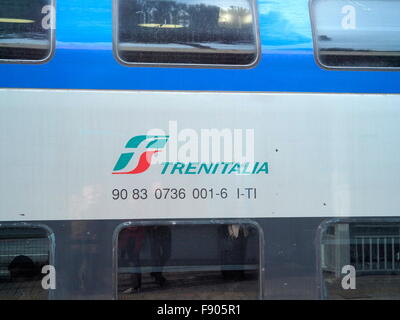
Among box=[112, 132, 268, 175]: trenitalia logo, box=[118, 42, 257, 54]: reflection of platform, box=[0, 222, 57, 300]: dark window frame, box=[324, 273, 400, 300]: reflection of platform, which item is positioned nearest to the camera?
box=[0, 222, 57, 300]: dark window frame

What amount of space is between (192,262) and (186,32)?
1.91m

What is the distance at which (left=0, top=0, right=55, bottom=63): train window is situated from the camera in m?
3.53

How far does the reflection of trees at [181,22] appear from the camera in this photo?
144 inches

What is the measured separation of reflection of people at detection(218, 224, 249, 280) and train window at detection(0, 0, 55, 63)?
2.04 metres

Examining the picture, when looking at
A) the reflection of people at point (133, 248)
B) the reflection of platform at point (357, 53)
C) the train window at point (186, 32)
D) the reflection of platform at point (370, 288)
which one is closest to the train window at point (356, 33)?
the reflection of platform at point (357, 53)

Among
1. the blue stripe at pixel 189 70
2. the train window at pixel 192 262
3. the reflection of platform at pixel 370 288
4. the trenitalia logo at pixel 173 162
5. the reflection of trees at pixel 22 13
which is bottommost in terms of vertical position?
the reflection of platform at pixel 370 288

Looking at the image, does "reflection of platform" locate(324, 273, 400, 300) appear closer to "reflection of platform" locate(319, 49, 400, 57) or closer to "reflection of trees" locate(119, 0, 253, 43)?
"reflection of platform" locate(319, 49, 400, 57)

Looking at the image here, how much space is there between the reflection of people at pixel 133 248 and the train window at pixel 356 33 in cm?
208

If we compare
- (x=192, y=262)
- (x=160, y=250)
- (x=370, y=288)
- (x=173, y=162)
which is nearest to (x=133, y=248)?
(x=160, y=250)

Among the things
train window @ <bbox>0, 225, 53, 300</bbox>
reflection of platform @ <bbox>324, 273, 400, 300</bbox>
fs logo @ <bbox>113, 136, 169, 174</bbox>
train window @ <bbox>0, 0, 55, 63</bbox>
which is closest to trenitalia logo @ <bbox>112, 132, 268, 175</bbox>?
fs logo @ <bbox>113, 136, 169, 174</bbox>

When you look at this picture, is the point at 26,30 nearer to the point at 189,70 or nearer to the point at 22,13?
the point at 22,13

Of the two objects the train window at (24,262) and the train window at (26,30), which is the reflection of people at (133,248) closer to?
the train window at (24,262)

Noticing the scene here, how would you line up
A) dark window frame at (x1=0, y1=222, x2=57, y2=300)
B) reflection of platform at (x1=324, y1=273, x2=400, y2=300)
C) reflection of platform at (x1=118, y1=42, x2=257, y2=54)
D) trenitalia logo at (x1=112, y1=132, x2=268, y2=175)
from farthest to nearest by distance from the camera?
reflection of platform at (x1=324, y1=273, x2=400, y2=300)
reflection of platform at (x1=118, y1=42, x2=257, y2=54)
trenitalia logo at (x1=112, y1=132, x2=268, y2=175)
dark window frame at (x1=0, y1=222, x2=57, y2=300)

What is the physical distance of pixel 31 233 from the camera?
136 inches
